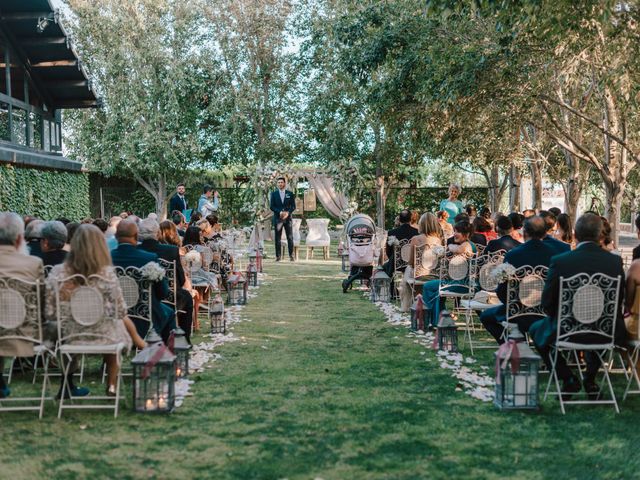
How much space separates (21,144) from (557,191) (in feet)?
148

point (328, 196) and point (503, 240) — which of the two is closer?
point (503, 240)

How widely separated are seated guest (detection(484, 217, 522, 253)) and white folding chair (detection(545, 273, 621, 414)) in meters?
2.94

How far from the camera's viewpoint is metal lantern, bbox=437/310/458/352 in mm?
8508

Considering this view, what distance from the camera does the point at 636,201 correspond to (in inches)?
1640

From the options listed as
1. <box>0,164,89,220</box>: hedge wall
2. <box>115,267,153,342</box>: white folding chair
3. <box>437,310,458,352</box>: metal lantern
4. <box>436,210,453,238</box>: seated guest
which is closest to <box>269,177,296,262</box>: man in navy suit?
<box>0,164,89,220</box>: hedge wall

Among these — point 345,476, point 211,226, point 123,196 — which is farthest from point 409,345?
point 123,196

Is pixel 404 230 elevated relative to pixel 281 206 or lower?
lower

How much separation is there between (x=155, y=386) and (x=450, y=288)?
15.7ft

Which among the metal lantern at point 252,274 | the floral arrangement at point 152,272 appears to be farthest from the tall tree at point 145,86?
the floral arrangement at point 152,272

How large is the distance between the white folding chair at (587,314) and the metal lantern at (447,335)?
7.99ft

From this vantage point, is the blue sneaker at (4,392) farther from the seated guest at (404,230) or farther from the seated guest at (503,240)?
the seated guest at (404,230)

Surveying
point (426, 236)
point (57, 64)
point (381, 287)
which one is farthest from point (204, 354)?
point (57, 64)

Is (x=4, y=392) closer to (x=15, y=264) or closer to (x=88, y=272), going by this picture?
(x=15, y=264)

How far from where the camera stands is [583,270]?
6020mm
